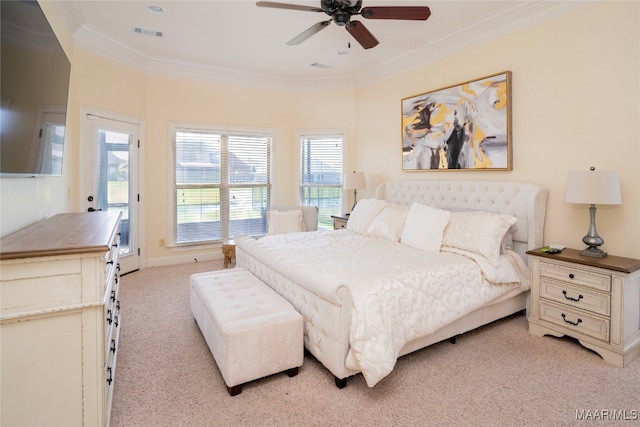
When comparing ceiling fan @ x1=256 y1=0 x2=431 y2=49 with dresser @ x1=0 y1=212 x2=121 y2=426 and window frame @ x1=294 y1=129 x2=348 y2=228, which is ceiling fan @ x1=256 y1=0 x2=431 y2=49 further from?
window frame @ x1=294 y1=129 x2=348 y2=228

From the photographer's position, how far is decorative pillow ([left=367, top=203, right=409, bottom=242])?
371cm

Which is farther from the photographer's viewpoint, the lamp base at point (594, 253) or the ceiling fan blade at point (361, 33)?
the ceiling fan blade at point (361, 33)

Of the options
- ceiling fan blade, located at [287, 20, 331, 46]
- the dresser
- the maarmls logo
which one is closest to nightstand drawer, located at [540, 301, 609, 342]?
the maarmls logo

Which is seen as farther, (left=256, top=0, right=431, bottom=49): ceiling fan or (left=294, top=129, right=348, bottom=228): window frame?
(left=294, top=129, right=348, bottom=228): window frame

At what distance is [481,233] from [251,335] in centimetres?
216

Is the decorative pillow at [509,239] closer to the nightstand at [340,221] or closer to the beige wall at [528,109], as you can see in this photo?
the beige wall at [528,109]

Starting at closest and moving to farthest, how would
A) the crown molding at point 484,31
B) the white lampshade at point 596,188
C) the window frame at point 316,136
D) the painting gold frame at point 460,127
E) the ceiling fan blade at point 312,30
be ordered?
the white lampshade at point 596,188 < the ceiling fan blade at point 312,30 < the crown molding at point 484,31 < the painting gold frame at point 460,127 < the window frame at point 316,136

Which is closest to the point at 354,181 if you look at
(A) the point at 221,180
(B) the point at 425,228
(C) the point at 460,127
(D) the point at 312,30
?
(C) the point at 460,127

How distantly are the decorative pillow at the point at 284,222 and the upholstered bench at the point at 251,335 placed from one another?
102 inches

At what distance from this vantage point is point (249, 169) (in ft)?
19.1

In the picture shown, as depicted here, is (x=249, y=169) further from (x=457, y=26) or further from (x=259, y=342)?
(x=259, y=342)

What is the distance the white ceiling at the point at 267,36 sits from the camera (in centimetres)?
338

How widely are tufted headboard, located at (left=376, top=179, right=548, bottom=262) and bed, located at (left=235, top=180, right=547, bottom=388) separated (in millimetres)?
10

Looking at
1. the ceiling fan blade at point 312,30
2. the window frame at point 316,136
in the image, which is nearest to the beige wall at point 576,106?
the ceiling fan blade at point 312,30
